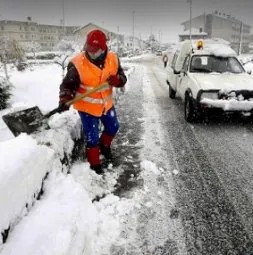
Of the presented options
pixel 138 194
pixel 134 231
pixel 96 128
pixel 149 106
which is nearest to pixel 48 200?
pixel 134 231

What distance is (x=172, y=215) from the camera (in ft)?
11.1

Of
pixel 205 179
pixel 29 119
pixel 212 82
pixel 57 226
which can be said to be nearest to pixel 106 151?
pixel 29 119

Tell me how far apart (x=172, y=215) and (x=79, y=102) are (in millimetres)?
1900

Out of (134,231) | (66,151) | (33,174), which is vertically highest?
(33,174)

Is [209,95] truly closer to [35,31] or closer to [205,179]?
[205,179]

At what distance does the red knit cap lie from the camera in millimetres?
3965

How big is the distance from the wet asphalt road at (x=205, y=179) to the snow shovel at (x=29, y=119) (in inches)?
48.1

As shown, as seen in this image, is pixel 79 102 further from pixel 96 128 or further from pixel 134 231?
pixel 134 231

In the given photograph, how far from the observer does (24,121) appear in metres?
4.01

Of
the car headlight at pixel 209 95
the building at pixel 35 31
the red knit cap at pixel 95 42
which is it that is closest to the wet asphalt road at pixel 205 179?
the car headlight at pixel 209 95

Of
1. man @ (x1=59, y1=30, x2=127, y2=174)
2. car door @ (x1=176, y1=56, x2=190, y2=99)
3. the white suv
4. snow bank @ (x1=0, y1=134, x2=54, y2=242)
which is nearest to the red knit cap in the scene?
man @ (x1=59, y1=30, x2=127, y2=174)

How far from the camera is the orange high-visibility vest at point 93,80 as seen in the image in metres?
4.05

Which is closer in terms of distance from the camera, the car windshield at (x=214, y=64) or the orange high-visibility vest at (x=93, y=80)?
the orange high-visibility vest at (x=93, y=80)

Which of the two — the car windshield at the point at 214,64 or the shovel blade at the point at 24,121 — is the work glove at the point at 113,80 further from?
the car windshield at the point at 214,64
